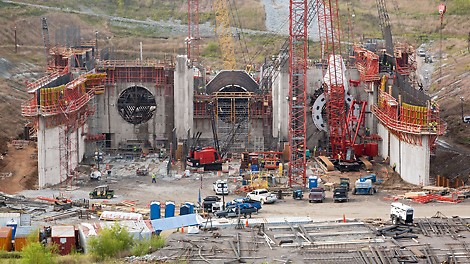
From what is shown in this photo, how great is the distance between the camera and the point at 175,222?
59.5 meters

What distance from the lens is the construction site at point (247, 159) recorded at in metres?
56.9

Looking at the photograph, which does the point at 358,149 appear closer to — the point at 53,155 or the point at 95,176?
the point at 95,176

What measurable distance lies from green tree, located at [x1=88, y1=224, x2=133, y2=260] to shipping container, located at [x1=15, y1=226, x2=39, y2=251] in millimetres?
3665

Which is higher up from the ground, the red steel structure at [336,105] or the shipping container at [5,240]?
the red steel structure at [336,105]

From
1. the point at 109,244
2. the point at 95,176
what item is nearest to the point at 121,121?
the point at 95,176

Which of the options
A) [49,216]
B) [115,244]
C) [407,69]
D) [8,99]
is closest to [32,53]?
[8,99]

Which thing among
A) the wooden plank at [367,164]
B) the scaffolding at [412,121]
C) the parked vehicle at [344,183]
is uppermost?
the scaffolding at [412,121]

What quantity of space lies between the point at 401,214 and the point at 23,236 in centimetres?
1920

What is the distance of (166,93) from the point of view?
88.2 metres

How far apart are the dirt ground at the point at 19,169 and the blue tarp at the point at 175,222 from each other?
1624 centimetres

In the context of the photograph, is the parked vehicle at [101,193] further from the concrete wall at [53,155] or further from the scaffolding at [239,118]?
the scaffolding at [239,118]

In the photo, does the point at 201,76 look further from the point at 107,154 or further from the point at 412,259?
the point at 412,259

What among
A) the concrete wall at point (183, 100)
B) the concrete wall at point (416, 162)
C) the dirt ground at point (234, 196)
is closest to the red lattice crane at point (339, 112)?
the dirt ground at point (234, 196)

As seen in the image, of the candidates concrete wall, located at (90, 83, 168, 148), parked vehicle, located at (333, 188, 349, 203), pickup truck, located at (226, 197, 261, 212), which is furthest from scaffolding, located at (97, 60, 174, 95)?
pickup truck, located at (226, 197, 261, 212)
